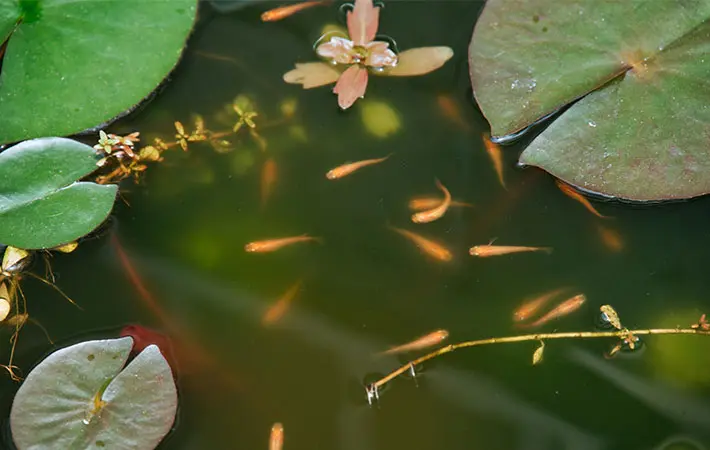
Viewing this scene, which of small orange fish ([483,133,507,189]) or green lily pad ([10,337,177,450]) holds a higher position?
small orange fish ([483,133,507,189])

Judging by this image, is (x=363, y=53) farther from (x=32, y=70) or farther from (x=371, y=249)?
(x=32, y=70)

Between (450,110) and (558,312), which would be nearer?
(558,312)

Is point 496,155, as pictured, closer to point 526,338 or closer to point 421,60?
point 421,60

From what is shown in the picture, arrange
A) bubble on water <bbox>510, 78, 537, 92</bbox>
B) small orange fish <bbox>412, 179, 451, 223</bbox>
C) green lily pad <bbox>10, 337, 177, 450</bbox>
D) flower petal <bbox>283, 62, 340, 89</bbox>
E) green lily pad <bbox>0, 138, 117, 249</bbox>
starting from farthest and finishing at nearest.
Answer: flower petal <bbox>283, 62, 340, 89</bbox>, small orange fish <bbox>412, 179, 451, 223</bbox>, bubble on water <bbox>510, 78, 537, 92</bbox>, green lily pad <bbox>0, 138, 117, 249</bbox>, green lily pad <bbox>10, 337, 177, 450</bbox>

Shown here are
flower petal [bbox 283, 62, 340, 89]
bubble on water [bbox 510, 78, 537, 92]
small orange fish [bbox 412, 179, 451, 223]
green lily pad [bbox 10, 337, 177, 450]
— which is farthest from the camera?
flower petal [bbox 283, 62, 340, 89]

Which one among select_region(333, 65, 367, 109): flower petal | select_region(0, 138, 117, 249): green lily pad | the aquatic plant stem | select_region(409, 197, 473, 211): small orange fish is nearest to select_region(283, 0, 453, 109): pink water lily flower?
select_region(333, 65, 367, 109): flower petal

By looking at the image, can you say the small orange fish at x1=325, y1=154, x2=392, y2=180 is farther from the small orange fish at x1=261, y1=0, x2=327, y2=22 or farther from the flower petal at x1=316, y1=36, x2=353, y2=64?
the small orange fish at x1=261, y1=0, x2=327, y2=22

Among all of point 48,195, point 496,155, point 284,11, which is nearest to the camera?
point 48,195

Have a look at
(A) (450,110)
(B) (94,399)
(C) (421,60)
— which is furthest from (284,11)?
(B) (94,399)
